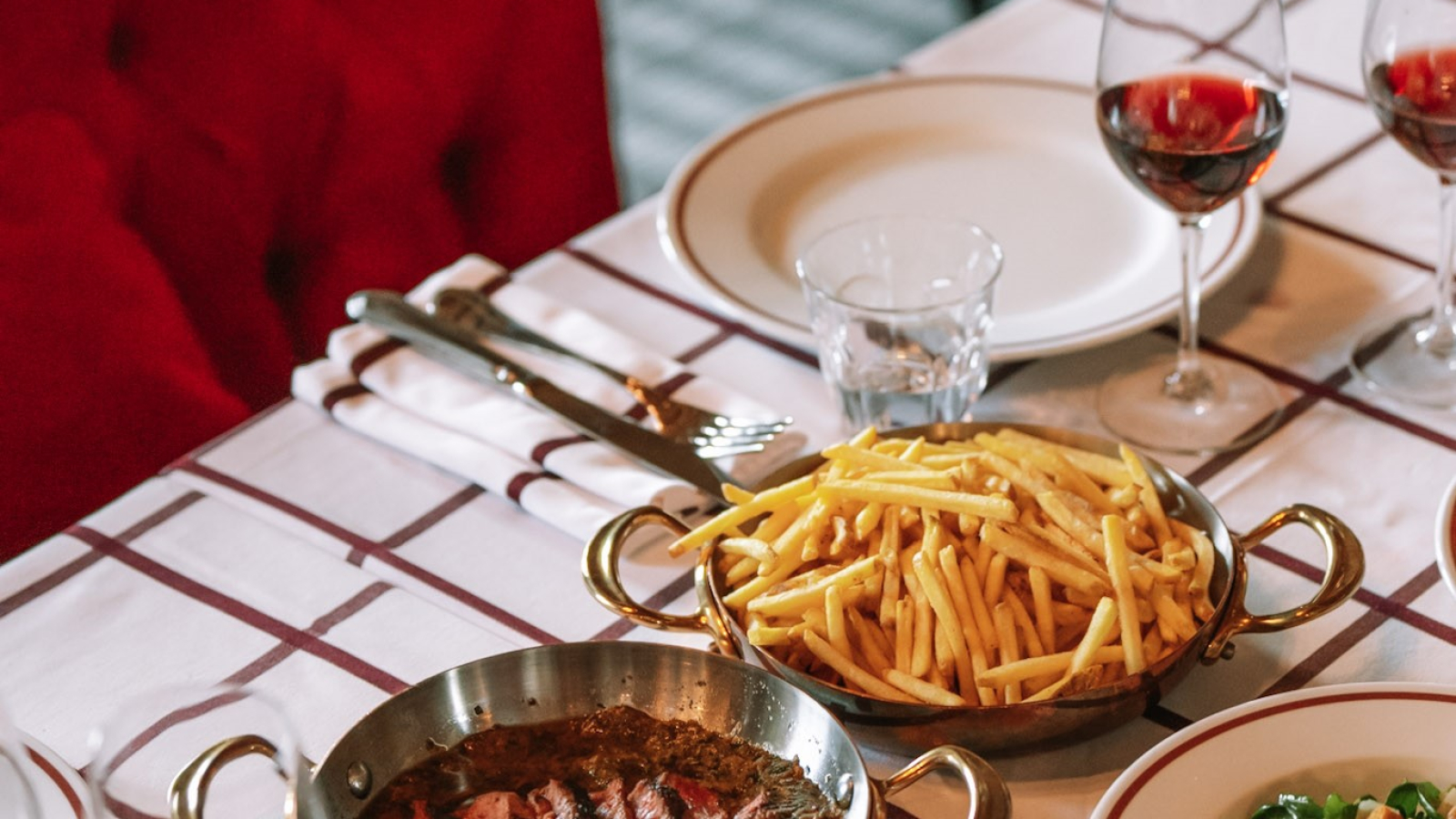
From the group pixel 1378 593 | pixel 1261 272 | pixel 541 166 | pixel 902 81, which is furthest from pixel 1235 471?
pixel 541 166

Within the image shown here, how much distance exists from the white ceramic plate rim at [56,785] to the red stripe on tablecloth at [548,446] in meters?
0.37

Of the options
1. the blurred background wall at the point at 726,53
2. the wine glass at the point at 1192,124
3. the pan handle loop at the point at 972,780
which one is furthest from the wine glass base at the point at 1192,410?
the blurred background wall at the point at 726,53

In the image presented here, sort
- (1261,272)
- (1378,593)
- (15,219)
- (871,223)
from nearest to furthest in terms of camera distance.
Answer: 1. (1378,593)
2. (871,223)
3. (1261,272)
4. (15,219)

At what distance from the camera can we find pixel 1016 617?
819 mm

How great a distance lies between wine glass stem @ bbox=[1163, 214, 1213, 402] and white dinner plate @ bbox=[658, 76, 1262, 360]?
0.14 feet

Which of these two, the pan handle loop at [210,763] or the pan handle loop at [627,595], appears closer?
the pan handle loop at [210,763]

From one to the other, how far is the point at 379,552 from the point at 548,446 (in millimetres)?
138

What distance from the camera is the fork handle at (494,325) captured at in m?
1.18

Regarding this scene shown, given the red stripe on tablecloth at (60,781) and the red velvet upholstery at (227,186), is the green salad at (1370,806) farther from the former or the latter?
the red velvet upholstery at (227,186)

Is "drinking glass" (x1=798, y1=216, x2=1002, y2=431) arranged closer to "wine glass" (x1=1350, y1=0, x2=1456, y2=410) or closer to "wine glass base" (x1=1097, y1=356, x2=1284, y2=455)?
"wine glass base" (x1=1097, y1=356, x2=1284, y2=455)

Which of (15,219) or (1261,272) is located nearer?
(1261,272)

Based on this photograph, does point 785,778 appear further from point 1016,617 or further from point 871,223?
→ point 871,223

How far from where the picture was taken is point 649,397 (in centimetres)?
114

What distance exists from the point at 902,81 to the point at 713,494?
61cm
